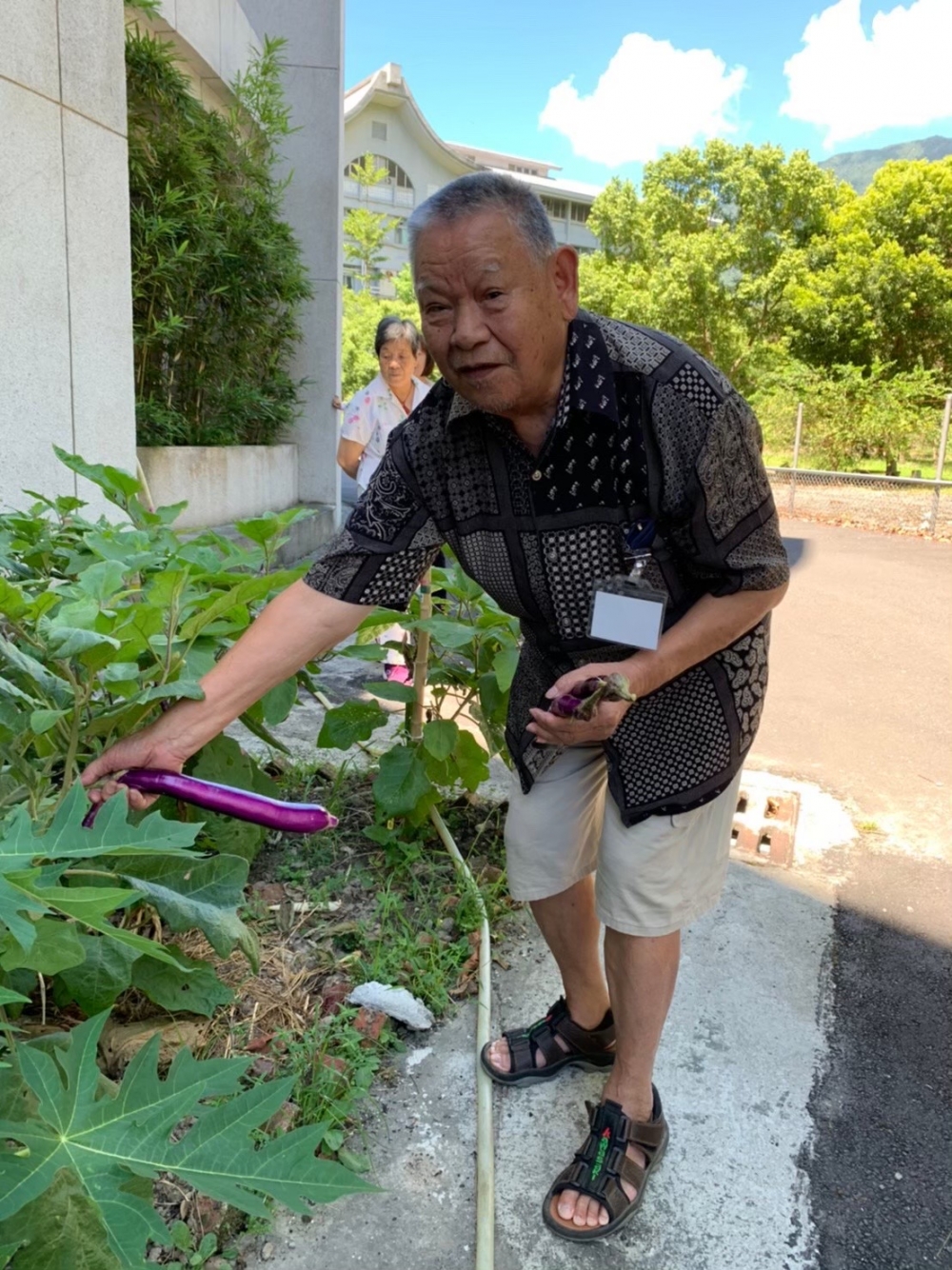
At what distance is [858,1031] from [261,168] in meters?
8.06

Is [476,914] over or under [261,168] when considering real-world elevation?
under

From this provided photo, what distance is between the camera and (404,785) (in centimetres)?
273

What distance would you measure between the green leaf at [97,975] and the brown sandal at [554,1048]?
35.2 inches

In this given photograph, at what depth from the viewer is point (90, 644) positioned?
134 centimetres

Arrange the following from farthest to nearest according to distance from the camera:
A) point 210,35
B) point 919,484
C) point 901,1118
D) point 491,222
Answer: point 919,484, point 210,35, point 901,1118, point 491,222

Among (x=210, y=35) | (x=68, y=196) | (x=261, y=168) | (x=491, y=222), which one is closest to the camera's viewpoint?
(x=491, y=222)

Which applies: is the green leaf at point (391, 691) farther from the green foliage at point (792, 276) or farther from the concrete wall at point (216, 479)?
the green foliage at point (792, 276)

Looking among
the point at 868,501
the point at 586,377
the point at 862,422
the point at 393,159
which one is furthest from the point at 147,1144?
the point at 393,159

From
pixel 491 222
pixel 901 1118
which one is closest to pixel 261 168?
pixel 491 222

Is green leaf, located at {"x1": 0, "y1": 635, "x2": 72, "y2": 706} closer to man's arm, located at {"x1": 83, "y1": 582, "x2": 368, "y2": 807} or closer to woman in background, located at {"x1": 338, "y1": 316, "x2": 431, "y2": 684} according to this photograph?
man's arm, located at {"x1": 83, "y1": 582, "x2": 368, "y2": 807}

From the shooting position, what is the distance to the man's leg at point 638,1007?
6.12ft

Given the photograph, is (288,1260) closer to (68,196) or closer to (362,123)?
(68,196)

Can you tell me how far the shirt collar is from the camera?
1633mm

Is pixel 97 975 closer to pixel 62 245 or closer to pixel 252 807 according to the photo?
pixel 252 807
